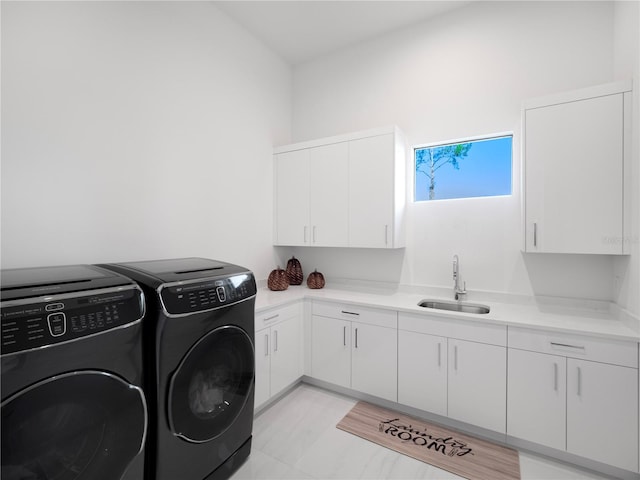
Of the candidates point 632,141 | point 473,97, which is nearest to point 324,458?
point 632,141

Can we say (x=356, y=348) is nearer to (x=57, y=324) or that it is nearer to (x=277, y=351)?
(x=277, y=351)

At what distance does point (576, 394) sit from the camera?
5.77 feet

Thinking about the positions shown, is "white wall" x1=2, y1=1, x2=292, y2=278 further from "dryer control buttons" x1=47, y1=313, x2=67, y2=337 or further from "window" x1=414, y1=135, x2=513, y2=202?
"window" x1=414, y1=135, x2=513, y2=202

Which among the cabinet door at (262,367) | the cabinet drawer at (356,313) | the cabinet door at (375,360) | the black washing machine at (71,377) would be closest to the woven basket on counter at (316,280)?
the cabinet drawer at (356,313)

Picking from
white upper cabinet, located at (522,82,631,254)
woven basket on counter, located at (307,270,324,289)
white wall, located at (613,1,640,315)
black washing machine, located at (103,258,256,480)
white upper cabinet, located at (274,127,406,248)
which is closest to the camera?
black washing machine, located at (103,258,256,480)

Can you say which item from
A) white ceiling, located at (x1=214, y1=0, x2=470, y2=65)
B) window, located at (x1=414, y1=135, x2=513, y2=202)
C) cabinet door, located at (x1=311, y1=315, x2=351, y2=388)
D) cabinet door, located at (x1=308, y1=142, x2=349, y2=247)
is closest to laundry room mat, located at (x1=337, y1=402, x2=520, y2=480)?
cabinet door, located at (x1=311, y1=315, x2=351, y2=388)

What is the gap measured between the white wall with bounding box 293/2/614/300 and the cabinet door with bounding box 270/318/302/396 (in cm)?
88

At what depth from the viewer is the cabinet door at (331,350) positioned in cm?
253

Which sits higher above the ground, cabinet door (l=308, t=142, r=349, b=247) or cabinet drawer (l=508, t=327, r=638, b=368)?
cabinet door (l=308, t=142, r=349, b=247)

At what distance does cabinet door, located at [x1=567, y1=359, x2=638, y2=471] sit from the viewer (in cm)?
164

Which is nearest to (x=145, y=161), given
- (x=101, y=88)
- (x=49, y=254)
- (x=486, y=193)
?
(x=101, y=88)

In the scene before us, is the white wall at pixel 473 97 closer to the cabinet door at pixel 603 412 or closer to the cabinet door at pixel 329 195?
the cabinet door at pixel 329 195

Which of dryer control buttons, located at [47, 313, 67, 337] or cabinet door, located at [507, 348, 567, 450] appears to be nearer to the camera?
dryer control buttons, located at [47, 313, 67, 337]

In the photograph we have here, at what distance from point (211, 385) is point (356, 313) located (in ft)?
4.12
